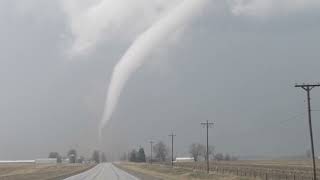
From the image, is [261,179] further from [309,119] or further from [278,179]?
[309,119]

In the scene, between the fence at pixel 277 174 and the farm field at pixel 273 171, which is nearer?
the fence at pixel 277 174

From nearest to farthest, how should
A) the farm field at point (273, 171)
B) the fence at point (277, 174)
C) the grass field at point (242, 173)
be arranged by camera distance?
the fence at point (277, 174)
the farm field at point (273, 171)
the grass field at point (242, 173)

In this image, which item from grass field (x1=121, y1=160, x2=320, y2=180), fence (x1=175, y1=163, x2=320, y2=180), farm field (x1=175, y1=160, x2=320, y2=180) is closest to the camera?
fence (x1=175, y1=163, x2=320, y2=180)

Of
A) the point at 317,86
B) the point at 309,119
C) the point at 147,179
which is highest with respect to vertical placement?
the point at 317,86

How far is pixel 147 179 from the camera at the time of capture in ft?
250

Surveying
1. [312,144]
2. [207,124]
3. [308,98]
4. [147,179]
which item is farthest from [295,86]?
[207,124]

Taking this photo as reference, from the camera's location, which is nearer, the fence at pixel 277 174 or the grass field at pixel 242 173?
the fence at pixel 277 174

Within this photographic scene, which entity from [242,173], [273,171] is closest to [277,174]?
[242,173]

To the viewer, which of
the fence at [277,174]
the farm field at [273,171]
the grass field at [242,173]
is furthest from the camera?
the grass field at [242,173]

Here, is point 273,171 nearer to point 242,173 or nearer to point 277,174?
point 242,173

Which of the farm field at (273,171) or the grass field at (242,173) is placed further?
the grass field at (242,173)

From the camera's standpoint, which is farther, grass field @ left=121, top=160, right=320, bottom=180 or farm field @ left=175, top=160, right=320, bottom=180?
Answer: grass field @ left=121, top=160, right=320, bottom=180

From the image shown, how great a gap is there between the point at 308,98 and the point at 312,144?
4.98 meters

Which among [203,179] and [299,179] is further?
[203,179]
